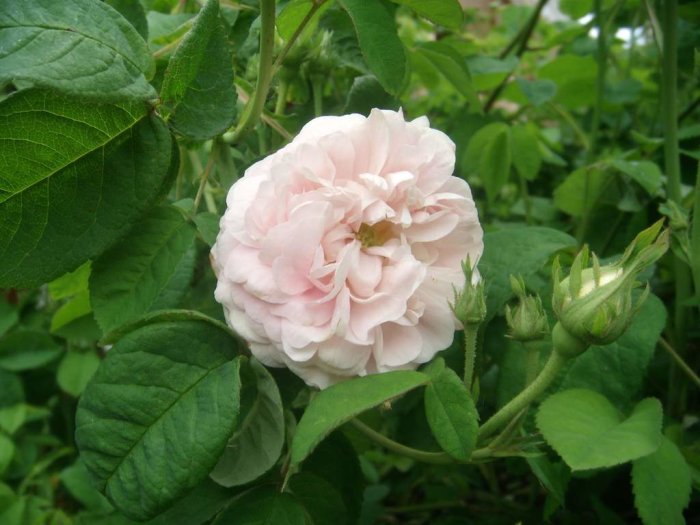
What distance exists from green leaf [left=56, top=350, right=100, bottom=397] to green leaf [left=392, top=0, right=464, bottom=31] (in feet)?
2.12

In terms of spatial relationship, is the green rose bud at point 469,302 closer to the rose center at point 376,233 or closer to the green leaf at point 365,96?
the rose center at point 376,233

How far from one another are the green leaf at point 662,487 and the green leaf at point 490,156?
0.47 m

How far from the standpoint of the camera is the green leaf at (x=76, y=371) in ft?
3.35

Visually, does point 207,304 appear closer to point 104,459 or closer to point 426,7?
point 104,459

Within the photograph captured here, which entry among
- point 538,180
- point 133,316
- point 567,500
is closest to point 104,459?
point 133,316

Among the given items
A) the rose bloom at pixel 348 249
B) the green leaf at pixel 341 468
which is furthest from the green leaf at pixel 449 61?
the green leaf at pixel 341 468

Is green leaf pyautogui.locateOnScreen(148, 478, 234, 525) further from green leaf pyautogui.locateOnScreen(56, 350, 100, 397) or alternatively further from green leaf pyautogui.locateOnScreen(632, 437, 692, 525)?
green leaf pyautogui.locateOnScreen(56, 350, 100, 397)

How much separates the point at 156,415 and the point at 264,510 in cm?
12

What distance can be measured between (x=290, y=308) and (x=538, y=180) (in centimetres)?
107

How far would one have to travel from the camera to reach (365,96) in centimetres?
68

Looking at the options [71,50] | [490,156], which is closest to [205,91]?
[71,50]

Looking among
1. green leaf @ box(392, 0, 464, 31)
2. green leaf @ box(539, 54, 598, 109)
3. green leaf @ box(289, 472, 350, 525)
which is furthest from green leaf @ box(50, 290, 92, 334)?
green leaf @ box(539, 54, 598, 109)

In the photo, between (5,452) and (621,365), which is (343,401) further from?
(5,452)

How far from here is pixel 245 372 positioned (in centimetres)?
57
